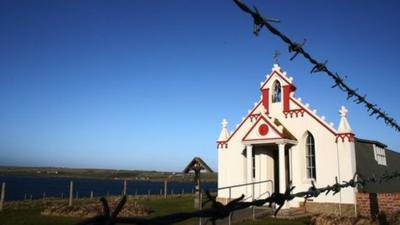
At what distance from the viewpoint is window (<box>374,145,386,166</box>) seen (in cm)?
2609

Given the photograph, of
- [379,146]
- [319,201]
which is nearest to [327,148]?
[319,201]

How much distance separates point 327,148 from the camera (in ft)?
65.8

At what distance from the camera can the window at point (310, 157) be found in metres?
20.7

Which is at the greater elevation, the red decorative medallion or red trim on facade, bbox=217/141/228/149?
the red decorative medallion

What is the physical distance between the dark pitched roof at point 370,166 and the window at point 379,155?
27 centimetres

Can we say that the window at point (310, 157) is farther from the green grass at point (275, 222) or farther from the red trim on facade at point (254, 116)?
the green grass at point (275, 222)

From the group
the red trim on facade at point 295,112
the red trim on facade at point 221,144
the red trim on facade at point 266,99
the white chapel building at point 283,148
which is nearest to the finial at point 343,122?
the white chapel building at point 283,148

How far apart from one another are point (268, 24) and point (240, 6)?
18.1 inches

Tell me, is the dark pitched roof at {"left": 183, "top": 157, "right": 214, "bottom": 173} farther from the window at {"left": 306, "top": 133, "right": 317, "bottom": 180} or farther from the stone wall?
the stone wall

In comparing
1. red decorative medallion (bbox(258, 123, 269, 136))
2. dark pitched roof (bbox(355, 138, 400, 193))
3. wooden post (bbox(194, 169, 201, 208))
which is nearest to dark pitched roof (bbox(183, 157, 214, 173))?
wooden post (bbox(194, 169, 201, 208))

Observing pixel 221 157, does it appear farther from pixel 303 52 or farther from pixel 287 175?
pixel 303 52

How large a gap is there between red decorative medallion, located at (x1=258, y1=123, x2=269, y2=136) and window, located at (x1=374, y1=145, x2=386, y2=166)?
9.77 m

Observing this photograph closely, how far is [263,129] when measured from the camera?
21.0 meters

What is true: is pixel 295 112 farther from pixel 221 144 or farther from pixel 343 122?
pixel 221 144
